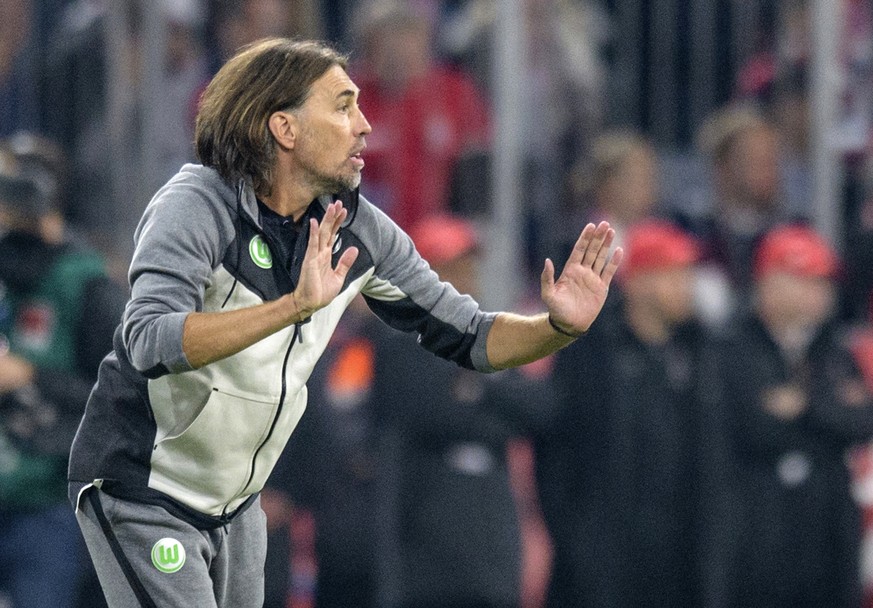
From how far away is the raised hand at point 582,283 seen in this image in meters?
3.92

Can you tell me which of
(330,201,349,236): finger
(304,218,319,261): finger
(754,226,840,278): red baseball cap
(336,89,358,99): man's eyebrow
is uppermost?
(336,89,358,99): man's eyebrow

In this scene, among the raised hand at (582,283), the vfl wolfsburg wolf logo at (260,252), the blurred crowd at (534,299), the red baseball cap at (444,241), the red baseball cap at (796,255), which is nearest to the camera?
the vfl wolfsburg wolf logo at (260,252)

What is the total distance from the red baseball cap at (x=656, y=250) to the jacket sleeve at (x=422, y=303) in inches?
111

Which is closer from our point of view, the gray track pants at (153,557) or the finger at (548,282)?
the gray track pants at (153,557)

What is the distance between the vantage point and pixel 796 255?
6.90 metres

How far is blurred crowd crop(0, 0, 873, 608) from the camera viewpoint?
21.2ft

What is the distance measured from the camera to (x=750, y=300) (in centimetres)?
717

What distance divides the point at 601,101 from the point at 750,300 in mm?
1020

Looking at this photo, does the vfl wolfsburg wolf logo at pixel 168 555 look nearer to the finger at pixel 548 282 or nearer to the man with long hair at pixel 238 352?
the man with long hair at pixel 238 352

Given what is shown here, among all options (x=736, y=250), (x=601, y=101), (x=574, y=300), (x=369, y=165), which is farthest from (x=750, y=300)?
(x=574, y=300)

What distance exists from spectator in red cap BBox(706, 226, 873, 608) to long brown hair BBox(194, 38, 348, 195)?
3497 millimetres

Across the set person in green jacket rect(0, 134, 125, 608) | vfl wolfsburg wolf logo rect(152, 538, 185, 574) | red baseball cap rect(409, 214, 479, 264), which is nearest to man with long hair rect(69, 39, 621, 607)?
vfl wolfsburg wolf logo rect(152, 538, 185, 574)

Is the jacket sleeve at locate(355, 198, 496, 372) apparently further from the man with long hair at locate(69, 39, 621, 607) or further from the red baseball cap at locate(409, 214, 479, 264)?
the red baseball cap at locate(409, 214, 479, 264)

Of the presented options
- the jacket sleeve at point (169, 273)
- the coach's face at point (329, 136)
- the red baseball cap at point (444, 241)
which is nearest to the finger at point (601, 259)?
the coach's face at point (329, 136)
